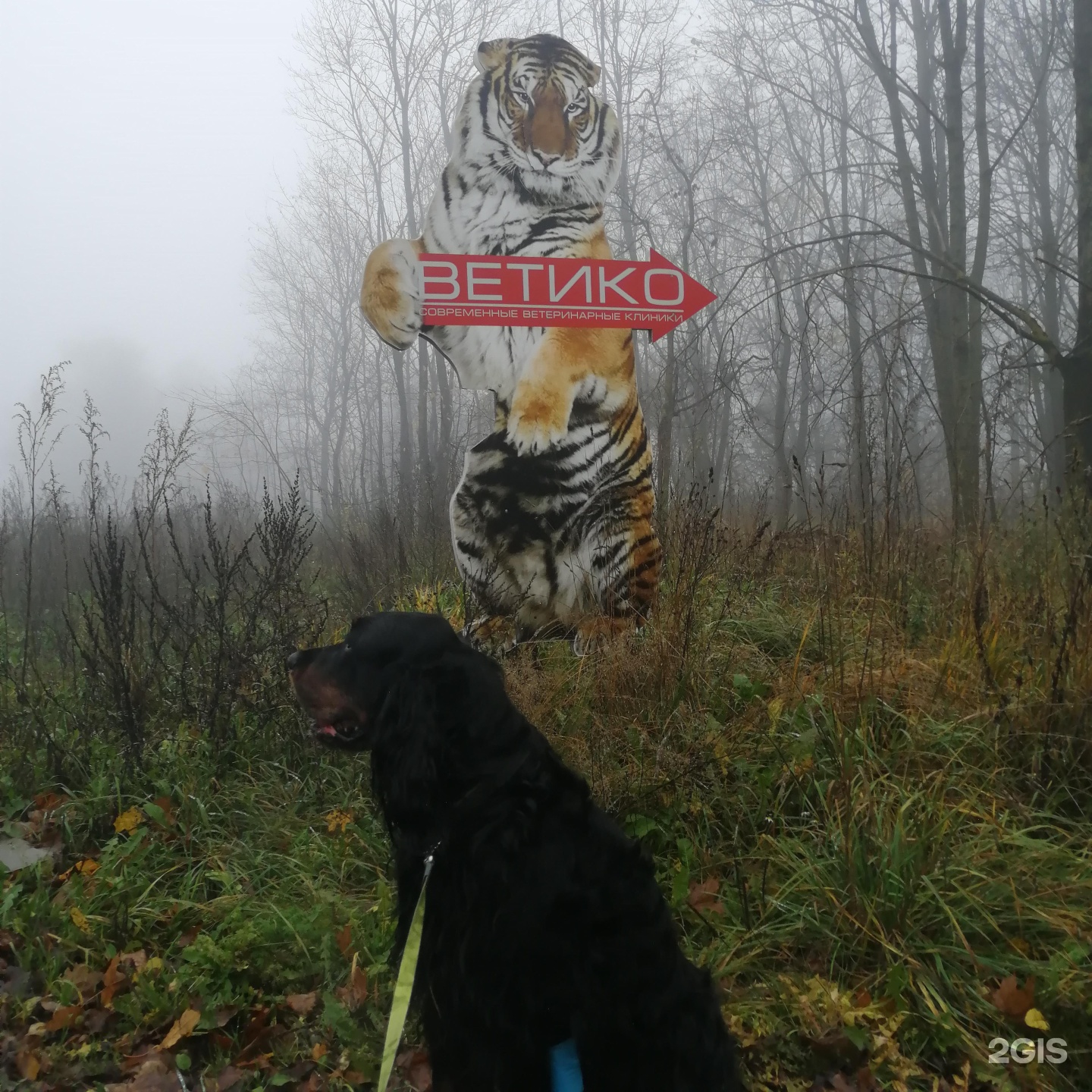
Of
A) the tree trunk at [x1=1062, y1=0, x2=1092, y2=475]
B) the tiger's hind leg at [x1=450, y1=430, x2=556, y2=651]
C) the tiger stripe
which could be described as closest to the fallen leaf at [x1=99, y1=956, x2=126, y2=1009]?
the tiger's hind leg at [x1=450, y1=430, x2=556, y2=651]

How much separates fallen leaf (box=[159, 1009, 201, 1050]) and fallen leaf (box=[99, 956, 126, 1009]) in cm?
26

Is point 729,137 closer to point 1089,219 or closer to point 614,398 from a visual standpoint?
point 1089,219

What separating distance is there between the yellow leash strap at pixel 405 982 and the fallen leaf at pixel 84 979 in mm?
1377

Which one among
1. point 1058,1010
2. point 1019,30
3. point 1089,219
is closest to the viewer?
point 1058,1010

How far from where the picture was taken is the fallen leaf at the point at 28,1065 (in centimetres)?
209

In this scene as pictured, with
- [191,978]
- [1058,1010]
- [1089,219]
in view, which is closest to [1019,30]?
[1089,219]

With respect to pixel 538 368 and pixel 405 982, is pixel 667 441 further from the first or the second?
pixel 405 982

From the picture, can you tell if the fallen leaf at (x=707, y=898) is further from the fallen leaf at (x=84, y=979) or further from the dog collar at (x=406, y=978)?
the fallen leaf at (x=84, y=979)

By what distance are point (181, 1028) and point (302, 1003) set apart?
331 millimetres

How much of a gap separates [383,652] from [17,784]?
2636mm

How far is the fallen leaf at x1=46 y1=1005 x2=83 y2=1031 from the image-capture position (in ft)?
7.35

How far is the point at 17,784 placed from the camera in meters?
3.36

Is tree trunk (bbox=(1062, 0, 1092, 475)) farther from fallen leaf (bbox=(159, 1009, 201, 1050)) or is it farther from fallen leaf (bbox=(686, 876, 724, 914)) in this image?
fallen leaf (bbox=(159, 1009, 201, 1050))

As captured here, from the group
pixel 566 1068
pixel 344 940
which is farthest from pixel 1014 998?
pixel 344 940
